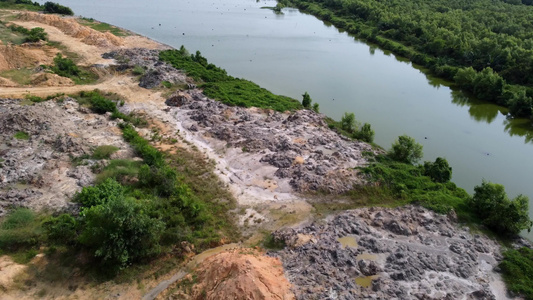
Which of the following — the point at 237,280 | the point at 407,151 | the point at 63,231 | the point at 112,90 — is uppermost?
the point at 407,151

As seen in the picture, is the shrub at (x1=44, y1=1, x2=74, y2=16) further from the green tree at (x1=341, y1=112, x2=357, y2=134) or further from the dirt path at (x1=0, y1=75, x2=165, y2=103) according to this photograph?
the green tree at (x1=341, y1=112, x2=357, y2=134)

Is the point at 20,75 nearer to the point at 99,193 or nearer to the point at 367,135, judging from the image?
the point at 99,193

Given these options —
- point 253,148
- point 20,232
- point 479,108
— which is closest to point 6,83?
point 20,232

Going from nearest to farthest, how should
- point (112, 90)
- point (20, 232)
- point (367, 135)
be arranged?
point (20, 232) → point (367, 135) → point (112, 90)

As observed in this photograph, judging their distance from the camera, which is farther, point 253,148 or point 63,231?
point 253,148

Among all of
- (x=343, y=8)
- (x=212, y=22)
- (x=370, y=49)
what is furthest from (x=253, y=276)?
(x=343, y=8)

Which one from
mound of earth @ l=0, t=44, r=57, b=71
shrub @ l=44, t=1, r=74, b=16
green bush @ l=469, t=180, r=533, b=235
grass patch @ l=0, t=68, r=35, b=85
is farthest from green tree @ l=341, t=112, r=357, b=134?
shrub @ l=44, t=1, r=74, b=16

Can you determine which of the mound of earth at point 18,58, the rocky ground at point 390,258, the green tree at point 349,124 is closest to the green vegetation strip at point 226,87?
the green tree at point 349,124

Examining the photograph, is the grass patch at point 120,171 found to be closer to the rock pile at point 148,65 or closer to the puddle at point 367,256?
the puddle at point 367,256
